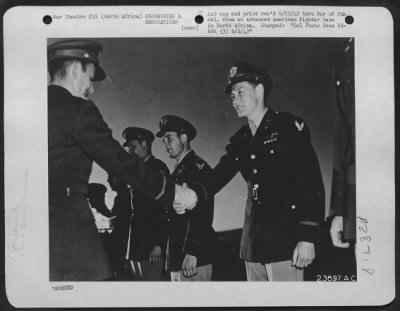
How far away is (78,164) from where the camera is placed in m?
0.72

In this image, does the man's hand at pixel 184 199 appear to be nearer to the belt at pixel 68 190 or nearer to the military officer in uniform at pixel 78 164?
the military officer in uniform at pixel 78 164

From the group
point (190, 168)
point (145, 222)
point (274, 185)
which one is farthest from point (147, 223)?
point (274, 185)

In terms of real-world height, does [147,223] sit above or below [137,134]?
below

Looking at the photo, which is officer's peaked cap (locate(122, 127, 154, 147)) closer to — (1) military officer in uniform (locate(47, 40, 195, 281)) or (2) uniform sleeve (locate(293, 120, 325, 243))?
(1) military officer in uniform (locate(47, 40, 195, 281))

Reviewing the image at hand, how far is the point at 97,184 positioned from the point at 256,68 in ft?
1.04

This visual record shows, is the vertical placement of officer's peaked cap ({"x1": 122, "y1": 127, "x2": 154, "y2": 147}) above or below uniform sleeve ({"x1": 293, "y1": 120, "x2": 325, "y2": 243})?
above

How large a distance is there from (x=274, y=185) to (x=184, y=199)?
0.15m

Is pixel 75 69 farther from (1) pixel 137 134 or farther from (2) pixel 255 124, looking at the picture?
(2) pixel 255 124

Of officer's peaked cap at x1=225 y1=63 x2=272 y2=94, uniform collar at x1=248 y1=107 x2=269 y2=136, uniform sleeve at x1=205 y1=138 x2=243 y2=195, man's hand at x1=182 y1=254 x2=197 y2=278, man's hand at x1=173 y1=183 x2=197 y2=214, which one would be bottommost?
man's hand at x1=182 y1=254 x2=197 y2=278

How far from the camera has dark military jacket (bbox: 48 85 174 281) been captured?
719 millimetres

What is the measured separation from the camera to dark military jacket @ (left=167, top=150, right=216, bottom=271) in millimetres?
721

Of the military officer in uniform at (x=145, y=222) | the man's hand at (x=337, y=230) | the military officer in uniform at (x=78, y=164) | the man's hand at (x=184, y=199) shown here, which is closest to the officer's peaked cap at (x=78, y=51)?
the military officer in uniform at (x=78, y=164)

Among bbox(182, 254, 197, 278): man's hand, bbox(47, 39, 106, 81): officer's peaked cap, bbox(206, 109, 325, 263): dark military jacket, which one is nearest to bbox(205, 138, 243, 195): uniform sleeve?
bbox(206, 109, 325, 263): dark military jacket

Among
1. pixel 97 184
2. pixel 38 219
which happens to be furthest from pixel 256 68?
pixel 38 219
